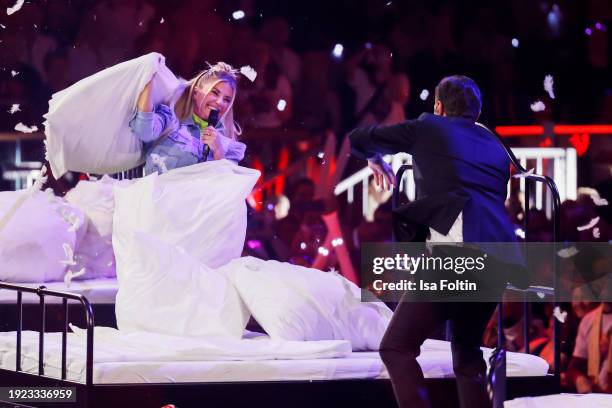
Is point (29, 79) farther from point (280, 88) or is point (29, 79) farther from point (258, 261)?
point (258, 261)

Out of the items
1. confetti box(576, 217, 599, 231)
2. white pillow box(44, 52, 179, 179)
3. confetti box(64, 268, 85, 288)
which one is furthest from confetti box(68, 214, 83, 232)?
confetti box(576, 217, 599, 231)

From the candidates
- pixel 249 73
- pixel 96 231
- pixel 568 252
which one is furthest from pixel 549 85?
pixel 96 231

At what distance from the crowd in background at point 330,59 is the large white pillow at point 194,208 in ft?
4.43

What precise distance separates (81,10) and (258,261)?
2026mm

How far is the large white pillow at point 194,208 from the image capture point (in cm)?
378

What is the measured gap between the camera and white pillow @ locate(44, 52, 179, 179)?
13.0 feet

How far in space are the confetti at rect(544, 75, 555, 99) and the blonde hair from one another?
6.22 feet

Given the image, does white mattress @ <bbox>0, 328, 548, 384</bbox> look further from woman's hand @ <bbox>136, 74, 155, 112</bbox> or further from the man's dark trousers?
woman's hand @ <bbox>136, 74, 155, 112</bbox>

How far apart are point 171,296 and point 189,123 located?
758mm

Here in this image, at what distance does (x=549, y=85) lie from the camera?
5.36 metres

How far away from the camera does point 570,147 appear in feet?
17.1

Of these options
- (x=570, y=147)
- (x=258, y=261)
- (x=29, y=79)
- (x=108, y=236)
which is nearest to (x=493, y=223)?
(x=258, y=261)

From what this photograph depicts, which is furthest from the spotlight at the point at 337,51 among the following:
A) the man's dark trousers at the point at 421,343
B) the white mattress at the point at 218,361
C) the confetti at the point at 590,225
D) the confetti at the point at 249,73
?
the man's dark trousers at the point at 421,343

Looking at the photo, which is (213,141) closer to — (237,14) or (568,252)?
(237,14)
